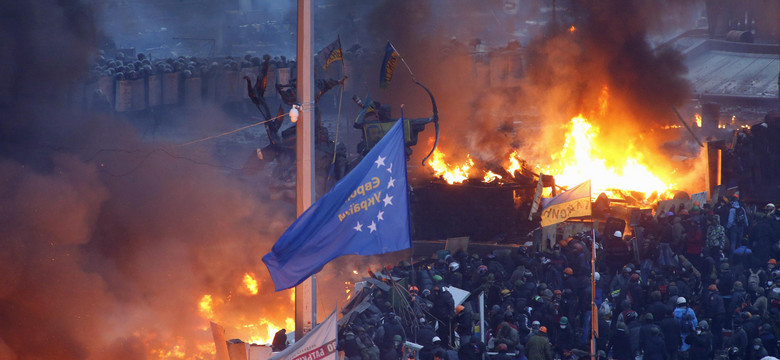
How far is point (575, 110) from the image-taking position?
26453mm

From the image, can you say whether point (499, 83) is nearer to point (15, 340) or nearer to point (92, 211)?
point (92, 211)

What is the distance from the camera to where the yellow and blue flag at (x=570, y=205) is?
40.1 feet

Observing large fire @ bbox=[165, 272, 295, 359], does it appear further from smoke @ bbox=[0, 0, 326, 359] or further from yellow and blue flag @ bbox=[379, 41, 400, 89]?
yellow and blue flag @ bbox=[379, 41, 400, 89]

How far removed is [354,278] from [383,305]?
4.11 meters

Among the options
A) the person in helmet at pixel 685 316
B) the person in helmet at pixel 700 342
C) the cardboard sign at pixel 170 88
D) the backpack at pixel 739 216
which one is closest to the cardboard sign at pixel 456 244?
the backpack at pixel 739 216

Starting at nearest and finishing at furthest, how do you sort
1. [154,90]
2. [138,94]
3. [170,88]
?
1. [138,94]
2. [154,90]
3. [170,88]

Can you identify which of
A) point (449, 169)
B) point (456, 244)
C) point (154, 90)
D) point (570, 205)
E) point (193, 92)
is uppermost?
point (193, 92)

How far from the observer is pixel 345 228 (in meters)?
8.38

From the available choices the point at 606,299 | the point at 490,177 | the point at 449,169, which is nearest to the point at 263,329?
the point at 606,299

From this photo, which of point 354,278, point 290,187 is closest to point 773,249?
point 354,278

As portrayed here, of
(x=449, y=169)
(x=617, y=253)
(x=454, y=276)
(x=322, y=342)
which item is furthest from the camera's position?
(x=449, y=169)

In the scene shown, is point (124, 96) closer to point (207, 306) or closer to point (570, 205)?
point (207, 306)

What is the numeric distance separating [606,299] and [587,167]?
1057 centimetres

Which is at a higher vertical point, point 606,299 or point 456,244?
point 456,244
